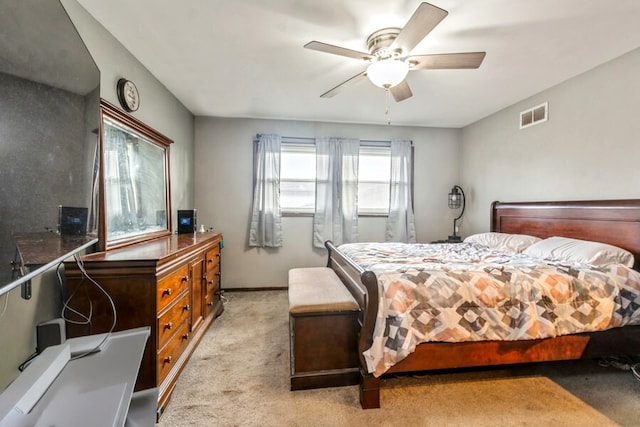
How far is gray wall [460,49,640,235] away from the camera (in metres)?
2.35

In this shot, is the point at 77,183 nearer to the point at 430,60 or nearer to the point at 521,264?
the point at 430,60

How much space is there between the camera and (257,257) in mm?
4168

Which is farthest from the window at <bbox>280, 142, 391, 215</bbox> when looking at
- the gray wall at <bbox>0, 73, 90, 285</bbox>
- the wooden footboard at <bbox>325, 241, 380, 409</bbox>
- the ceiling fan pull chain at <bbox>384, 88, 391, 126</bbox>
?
the gray wall at <bbox>0, 73, 90, 285</bbox>

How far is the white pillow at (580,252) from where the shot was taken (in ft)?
7.12

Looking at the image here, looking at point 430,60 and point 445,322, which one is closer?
point 445,322

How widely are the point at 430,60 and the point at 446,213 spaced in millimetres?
3079

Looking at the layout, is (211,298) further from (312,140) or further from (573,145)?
(573,145)

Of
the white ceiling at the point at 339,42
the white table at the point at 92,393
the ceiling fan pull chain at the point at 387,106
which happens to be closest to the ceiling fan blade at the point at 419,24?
the white ceiling at the point at 339,42

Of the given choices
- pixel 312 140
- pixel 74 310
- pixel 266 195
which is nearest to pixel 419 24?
pixel 74 310

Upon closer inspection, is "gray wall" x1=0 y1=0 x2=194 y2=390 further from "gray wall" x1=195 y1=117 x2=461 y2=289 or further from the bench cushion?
the bench cushion

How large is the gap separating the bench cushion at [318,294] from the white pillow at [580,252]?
1.90 metres

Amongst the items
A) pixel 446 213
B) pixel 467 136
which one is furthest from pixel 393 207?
pixel 467 136

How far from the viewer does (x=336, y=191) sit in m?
4.24

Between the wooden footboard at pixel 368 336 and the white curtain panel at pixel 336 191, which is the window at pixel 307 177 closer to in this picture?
the white curtain panel at pixel 336 191
